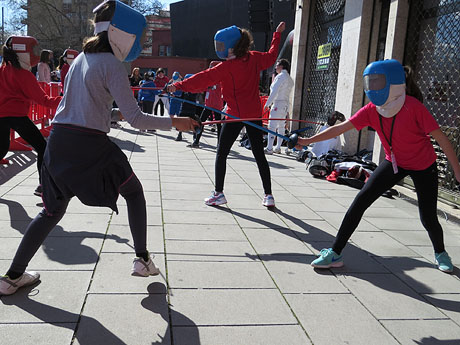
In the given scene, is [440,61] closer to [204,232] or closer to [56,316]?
[204,232]

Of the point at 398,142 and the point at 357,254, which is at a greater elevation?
the point at 398,142

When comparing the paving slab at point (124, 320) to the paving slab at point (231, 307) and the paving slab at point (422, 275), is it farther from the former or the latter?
the paving slab at point (422, 275)

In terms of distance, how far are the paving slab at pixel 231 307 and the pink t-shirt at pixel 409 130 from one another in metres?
1.50

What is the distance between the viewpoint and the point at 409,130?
339 centimetres

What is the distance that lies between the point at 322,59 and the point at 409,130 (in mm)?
7744

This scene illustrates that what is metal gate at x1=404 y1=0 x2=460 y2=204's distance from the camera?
6.12m

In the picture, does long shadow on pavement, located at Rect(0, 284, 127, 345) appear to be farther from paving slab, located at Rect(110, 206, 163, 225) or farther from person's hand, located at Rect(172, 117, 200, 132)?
paving slab, located at Rect(110, 206, 163, 225)

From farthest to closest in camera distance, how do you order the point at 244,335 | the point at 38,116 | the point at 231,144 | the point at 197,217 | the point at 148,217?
1. the point at 38,116
2. the point at 231,144
3. the point at 197,217
4. the point at 148,217
5. the point at 244,335

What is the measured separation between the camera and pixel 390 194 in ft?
21.0

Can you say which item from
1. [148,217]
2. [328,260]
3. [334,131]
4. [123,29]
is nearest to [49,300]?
[123,29]

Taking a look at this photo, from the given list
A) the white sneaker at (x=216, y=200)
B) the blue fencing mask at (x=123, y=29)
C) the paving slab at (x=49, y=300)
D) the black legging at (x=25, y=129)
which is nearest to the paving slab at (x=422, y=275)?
the white sneaker at (x=216, y=200)

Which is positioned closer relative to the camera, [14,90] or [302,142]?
[302,142]

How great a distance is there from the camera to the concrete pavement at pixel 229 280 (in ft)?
8.24

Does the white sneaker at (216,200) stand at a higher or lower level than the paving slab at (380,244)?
higher
